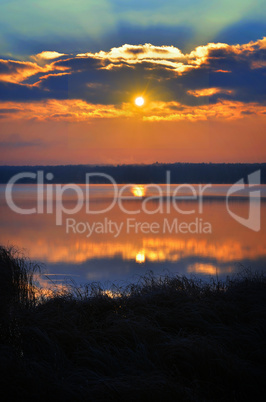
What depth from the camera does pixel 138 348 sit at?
595 centimetres

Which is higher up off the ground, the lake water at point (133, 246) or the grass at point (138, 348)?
the lake water at point (133, 246)

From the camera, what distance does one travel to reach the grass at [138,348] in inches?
186

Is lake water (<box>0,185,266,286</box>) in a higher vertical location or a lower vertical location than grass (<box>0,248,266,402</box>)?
higher

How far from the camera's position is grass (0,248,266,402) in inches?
186

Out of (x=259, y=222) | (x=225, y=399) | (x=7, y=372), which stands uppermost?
(x=259, y=222)

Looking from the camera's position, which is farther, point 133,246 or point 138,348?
point 133,246

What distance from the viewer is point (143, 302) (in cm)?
770

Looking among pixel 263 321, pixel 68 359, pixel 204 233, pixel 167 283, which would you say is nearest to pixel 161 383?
pixel 68 359

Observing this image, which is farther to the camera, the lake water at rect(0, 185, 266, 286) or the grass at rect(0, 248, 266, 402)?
the lake water at rect(0, 185, 266, 286)

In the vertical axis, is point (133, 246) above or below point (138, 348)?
above

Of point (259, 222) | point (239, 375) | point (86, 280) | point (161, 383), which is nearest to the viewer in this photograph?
point (161, 383)

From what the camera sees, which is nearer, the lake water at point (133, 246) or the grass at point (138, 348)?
the grass at point (138, 348)

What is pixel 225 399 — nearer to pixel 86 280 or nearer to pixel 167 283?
pixel 167 283

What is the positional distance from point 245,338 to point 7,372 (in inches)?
128
